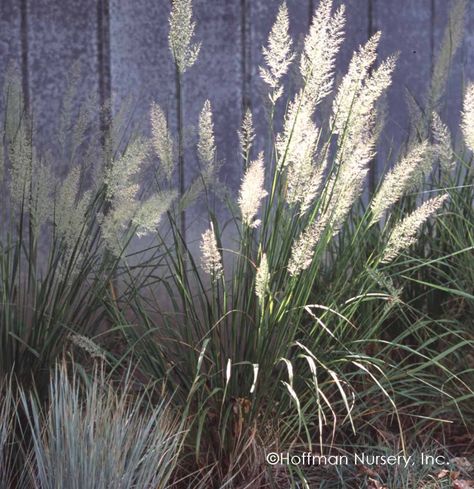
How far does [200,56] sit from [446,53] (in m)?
0.84

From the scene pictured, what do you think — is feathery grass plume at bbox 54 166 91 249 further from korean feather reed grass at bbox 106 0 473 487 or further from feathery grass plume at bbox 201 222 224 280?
feathery grass plume at bbox 201 222 224 280

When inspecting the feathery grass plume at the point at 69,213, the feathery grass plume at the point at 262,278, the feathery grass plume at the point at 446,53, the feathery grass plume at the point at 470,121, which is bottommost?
the feathery grass plume at the point at 262,278

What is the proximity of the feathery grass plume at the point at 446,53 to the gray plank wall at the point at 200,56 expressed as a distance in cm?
24

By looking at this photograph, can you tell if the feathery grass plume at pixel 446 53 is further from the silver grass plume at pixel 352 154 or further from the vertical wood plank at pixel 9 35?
the vertical wood plank at pixel 9 35

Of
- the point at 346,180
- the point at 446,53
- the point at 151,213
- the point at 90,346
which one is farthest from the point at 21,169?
the point at 446,53

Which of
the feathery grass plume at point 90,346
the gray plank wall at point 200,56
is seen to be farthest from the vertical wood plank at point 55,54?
the feathery grass plume at point 90,346

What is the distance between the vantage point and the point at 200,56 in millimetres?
3441

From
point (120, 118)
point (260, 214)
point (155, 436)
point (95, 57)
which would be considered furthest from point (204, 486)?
point (95, 57)

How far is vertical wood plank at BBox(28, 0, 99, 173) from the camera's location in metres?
3.21

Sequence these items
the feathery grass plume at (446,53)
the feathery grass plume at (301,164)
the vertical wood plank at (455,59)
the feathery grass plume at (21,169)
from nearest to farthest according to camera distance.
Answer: the feathery grass plume at (301,164) → the feathery grass plume at (21,169) → the feathery grass plume at (446,53) → the vertical wood plank at (455,59)

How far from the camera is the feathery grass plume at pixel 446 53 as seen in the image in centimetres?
302

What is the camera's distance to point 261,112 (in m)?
3.53

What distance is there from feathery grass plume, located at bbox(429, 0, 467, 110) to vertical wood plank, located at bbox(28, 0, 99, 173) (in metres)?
1.06

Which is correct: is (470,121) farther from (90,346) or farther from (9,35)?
(9,35)
